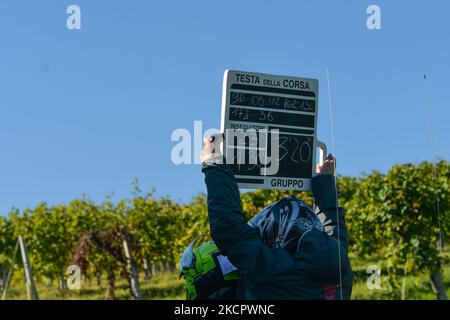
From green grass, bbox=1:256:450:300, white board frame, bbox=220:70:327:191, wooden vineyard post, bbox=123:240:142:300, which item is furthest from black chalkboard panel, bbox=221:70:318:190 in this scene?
wooden vineyard post, bbox=123:240:142:300

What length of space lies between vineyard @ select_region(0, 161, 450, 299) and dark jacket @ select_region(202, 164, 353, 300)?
12.9ft

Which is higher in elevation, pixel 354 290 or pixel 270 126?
pixel 270 126

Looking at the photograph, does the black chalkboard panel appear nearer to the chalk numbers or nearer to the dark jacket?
the chalk numbers

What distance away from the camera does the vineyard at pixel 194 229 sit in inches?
465

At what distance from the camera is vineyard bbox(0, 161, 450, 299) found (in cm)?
1180

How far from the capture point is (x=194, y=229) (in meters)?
16.6

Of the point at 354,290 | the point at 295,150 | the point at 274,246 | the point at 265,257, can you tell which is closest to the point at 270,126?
the point at 295,150

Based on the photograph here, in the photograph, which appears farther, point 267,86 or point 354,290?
point 354,290

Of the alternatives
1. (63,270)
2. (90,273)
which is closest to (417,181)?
(90,273)

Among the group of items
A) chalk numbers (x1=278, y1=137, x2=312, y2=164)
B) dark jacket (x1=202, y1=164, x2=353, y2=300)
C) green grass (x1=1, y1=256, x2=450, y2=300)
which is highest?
chalk numbers (x1=278, y1=137, x2=312, y2=164)

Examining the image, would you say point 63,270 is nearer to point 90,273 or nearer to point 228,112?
point 90,273

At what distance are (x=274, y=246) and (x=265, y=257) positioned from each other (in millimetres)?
162

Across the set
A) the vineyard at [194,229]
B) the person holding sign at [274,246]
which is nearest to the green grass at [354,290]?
the vineyard at [194,229]

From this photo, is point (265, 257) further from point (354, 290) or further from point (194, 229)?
point (194, 229)
